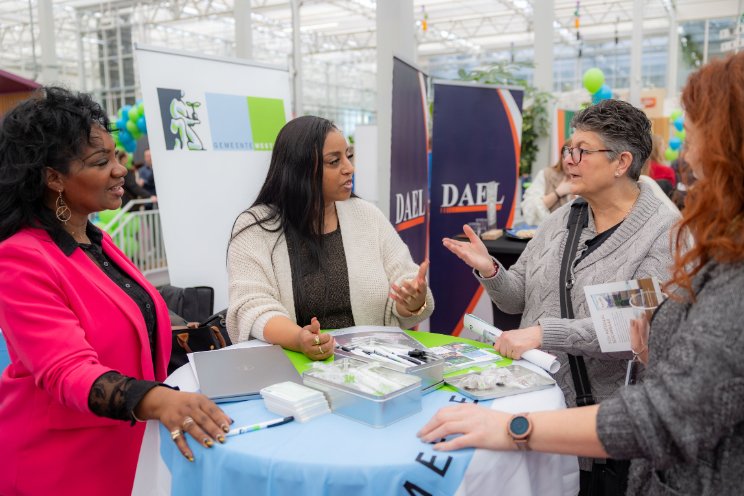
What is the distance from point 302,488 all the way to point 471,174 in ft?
10.4

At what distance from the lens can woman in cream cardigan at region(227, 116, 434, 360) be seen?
6.89 feet

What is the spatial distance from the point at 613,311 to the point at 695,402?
557 mm

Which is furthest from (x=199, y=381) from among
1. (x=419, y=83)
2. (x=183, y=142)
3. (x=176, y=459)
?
(x=419, y=83)

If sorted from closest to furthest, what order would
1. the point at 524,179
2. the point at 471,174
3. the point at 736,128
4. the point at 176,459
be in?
the point at 736,128, the point at 176,459, the point at 471,174, the point at 524,179

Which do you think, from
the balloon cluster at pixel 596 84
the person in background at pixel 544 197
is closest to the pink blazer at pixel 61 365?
the person in background at pixel 544 197

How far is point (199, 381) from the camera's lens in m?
1.51

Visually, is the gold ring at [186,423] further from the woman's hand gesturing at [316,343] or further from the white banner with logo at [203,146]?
the white banner with logo at [203,146]

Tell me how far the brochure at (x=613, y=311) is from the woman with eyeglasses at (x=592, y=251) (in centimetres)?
26

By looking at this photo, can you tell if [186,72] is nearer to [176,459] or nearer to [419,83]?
[419,83]

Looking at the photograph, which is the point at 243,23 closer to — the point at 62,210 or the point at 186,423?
the point at 62,210

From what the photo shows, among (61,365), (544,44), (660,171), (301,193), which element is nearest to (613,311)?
(301,193)

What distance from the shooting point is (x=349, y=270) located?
2.22 metres

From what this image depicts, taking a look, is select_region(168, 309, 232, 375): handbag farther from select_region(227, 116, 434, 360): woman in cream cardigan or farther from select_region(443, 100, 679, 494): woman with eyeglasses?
select_region(443, 100, 679, 494): woman with eyeglasses

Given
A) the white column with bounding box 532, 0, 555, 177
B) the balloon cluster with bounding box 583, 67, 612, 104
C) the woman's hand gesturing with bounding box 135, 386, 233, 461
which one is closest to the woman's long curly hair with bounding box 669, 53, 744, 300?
the woman's hand gesturing with bounding box 135, 386, 233, 461
